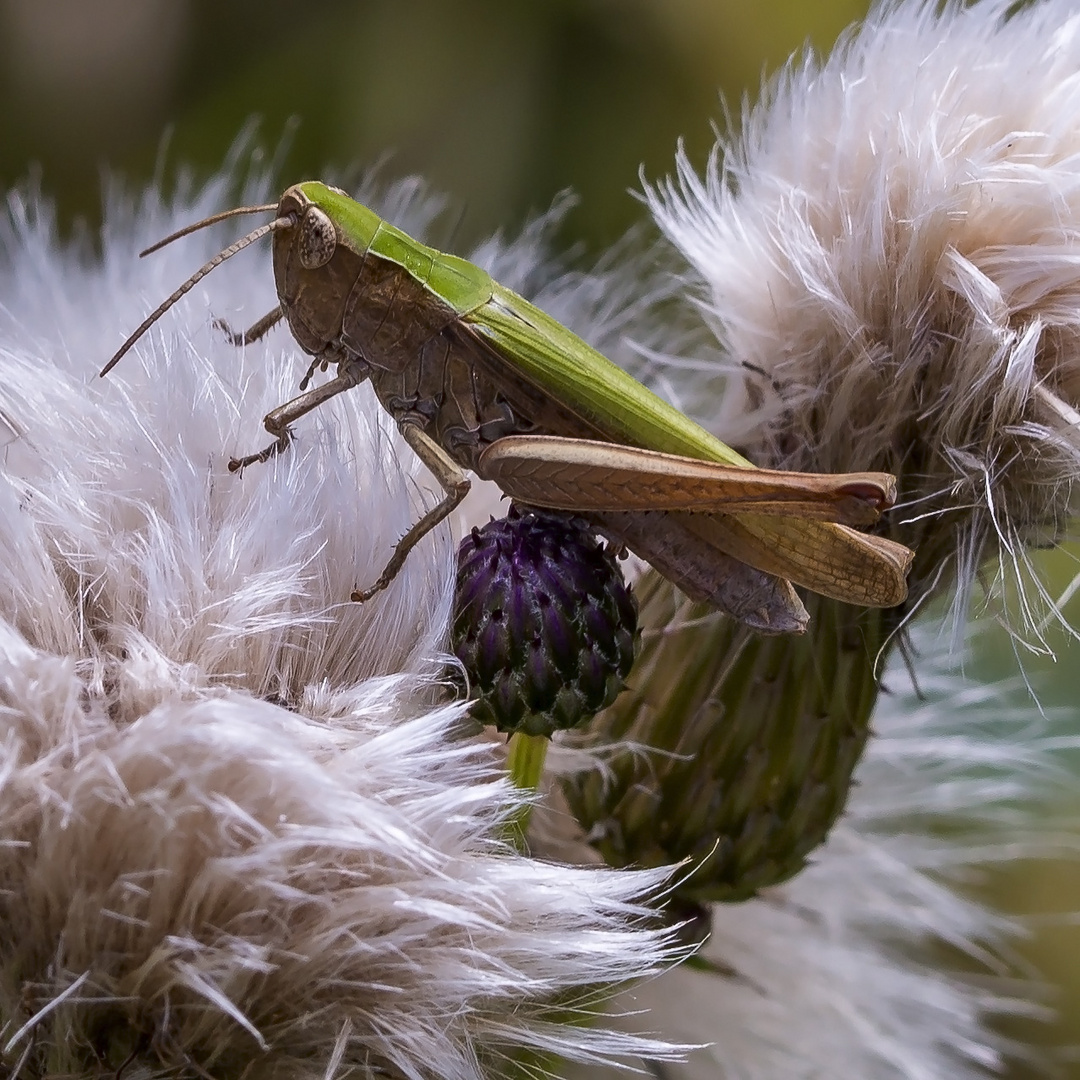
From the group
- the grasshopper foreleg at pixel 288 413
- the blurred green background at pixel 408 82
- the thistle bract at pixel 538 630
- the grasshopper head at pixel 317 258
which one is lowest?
the thistle bract at pixel 538 630

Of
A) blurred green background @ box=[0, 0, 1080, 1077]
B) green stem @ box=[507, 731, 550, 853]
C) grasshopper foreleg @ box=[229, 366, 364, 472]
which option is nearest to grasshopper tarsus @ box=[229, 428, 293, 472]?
grasshopper foreleg @ box=[229, 366, 364, 472]

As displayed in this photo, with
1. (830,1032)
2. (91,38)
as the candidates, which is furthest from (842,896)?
(91,38)

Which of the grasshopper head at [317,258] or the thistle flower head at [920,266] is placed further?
the grasshopper head at [317,258]

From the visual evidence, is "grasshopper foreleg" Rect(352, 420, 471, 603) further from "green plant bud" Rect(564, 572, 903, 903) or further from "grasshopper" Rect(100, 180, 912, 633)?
"green plant bud" Rect(564, 572, 903, 903)

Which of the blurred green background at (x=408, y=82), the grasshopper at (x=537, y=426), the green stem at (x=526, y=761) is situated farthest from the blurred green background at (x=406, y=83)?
the green stem at (x=526, y=761)

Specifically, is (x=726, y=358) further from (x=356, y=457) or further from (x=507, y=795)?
(x=507, y=795)

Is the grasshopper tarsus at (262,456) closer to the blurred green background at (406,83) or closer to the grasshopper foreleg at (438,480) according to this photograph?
the grasshopper foreleg at (438,480)
